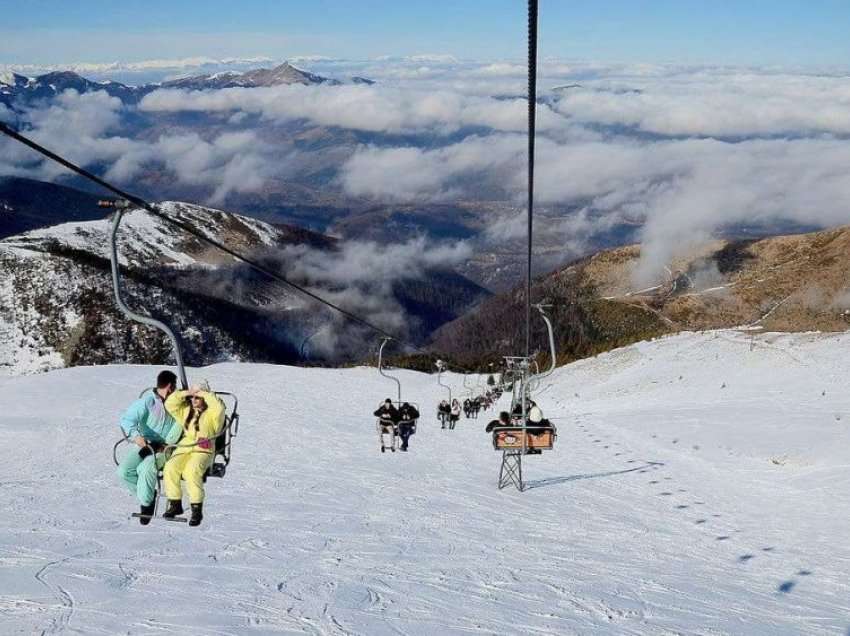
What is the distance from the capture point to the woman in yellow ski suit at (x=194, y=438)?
14.3 meters

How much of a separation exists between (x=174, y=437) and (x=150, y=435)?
436mm

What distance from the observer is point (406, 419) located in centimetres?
3556

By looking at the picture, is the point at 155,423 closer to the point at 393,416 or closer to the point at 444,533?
the point at 444,533

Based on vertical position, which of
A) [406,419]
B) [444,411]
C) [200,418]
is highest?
[200,418]

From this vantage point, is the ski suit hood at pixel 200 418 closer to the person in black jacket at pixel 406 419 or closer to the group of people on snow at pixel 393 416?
the person in black jacket at pixel 406 419

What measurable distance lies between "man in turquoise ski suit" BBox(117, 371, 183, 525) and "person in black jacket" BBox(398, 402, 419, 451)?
2023 centimetres

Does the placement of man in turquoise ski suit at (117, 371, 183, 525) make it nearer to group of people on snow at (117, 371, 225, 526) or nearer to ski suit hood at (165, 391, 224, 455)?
group of people on snow at (117, 371, 225, 526)

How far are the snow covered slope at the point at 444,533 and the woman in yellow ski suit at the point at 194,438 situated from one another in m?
2.03

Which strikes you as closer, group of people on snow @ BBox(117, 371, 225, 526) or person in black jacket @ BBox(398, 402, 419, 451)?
group of people on snow @ BBox(117, 371, 225, 526)

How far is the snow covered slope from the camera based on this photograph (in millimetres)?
14773

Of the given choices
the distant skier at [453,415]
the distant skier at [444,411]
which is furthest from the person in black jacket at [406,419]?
the distant skier at [453,415]

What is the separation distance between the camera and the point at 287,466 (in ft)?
106

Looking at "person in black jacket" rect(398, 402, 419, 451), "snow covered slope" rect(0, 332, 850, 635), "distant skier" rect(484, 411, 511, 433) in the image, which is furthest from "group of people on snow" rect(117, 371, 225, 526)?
"person in black jacket" rect(398, 402, 419, 451)

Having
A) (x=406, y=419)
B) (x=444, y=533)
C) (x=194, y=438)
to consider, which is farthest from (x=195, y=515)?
(x=406, y=419)
